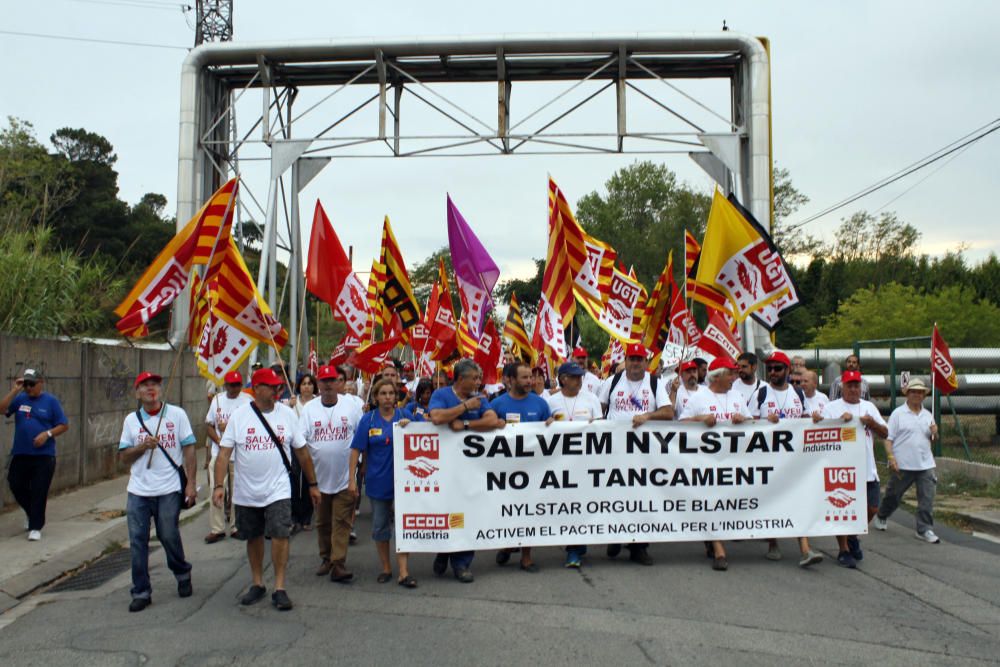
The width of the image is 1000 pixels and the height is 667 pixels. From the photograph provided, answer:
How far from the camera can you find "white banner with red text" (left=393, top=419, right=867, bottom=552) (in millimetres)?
8039

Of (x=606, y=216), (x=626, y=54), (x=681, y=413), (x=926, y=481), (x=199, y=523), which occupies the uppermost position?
(x=606, y=216)

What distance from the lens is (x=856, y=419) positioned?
8.69 metres

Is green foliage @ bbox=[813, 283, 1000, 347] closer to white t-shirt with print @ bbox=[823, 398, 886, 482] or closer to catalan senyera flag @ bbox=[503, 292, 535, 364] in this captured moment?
catalan senyera flag @ bbox=[503, 292, 535, 364]

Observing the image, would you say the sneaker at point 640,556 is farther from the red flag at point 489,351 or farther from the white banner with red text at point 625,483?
the red flag at point 489,351

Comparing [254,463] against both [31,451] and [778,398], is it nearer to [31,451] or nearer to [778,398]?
[31,451]

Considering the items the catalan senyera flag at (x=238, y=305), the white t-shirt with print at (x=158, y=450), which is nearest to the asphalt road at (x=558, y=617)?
the white t-shirt with print at (x=158, y=450)

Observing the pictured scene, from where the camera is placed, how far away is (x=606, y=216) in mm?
67000

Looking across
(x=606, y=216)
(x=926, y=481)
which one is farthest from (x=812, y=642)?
(x=606, y=216)

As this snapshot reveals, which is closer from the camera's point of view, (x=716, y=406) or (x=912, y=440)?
(x=716, y=406)

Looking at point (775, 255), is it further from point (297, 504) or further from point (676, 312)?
point (297, 504)

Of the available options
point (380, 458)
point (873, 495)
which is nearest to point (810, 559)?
point (873, 495)

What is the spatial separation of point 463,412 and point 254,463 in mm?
1766

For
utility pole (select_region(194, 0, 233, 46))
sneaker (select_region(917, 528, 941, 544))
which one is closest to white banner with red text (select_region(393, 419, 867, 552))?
sneaker (select_region(917, 528, 941, 544))

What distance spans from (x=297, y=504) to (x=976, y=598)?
6.35 m
